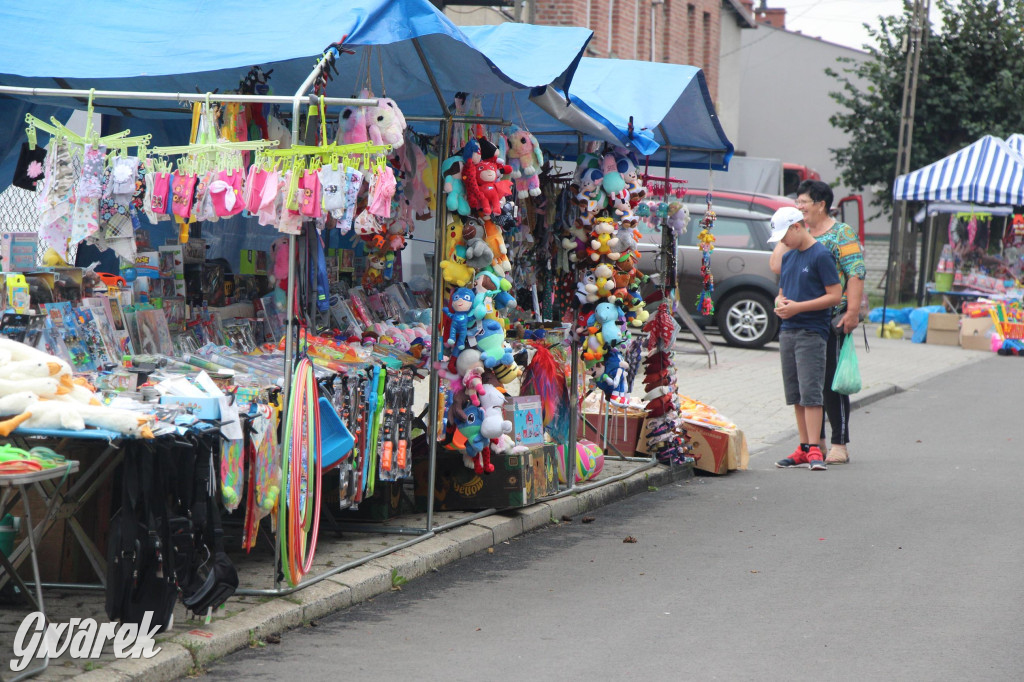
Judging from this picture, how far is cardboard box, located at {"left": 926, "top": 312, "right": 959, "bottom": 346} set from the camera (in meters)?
21.1

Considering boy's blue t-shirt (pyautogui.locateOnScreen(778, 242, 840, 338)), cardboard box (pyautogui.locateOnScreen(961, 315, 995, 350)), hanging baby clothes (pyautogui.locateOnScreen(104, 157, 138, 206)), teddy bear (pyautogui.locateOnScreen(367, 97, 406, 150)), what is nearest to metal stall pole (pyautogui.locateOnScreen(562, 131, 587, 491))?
boy's blue t-shirt (pyautogui.locateOnScreen(778, 242, 840, 338))

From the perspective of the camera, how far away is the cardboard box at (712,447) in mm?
9336

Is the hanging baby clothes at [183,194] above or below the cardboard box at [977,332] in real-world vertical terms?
above

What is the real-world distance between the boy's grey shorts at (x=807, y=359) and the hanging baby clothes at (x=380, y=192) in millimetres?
4567

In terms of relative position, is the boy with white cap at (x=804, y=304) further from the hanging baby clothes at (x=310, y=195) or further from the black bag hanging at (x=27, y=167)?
the black bag hanging at (x=27, y=167)

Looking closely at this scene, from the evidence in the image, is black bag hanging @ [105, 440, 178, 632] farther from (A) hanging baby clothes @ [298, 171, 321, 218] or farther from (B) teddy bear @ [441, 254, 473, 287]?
(B) teddy bear @ [441, 254, 473, 287]

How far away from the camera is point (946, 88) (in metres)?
28.1

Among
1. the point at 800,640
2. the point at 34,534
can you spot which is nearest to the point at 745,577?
the point at 800,640

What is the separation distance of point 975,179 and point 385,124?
53.7 feet

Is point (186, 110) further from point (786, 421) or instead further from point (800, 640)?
point (786, 421)

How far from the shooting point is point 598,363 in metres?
8.10

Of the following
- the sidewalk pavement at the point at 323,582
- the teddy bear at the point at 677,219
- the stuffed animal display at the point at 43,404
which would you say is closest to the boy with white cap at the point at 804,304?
the teddy bear at the point at 677,219

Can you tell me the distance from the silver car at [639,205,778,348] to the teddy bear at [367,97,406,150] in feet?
38.9

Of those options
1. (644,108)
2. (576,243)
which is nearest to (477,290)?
(576,243)
